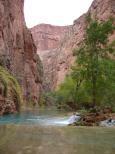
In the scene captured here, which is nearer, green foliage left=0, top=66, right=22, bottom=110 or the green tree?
the green tree

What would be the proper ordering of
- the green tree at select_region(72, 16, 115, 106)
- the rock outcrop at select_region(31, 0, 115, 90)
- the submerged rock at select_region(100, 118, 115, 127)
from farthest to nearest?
the rock outcrop at select_region(31, 0, 115, 90) < the green tree at select_region(72, 16, 115, 106) < the submerged rock at select_region(100, 118, 115, 127)

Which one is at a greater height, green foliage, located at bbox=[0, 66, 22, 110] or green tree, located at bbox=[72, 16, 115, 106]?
green tree, located at bbox=[72, 16, 115, 106]

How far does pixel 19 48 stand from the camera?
79.9 metres

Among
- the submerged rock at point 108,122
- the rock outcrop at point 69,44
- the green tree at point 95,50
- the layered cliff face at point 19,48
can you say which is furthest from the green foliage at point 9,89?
the rock outcrop at point 69,44

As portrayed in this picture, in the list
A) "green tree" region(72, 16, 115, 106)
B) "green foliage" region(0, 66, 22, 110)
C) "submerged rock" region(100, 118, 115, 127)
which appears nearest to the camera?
"submerged rock" region(100, 118, 115, 127)

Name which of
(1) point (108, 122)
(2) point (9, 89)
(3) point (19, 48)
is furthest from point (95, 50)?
(3) point (19, 48)

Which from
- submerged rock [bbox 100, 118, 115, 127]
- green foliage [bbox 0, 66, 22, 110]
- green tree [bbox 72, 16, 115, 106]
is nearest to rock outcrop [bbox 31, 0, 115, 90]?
green foliage [bbox 0, 66, 22, 110]

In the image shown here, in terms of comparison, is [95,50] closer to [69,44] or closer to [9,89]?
[9,89]

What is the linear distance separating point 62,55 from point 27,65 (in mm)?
52321

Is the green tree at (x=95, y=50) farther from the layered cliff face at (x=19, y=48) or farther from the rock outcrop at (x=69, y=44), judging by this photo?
the rock outcrop at (x=69, y=44)

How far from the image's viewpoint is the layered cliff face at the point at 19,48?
235 ft

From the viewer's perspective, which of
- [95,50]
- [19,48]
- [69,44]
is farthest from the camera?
[69,44]

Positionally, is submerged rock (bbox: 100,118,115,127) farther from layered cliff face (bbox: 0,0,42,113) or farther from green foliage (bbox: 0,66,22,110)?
layered cliff face (bbox: 0,0,42,113)

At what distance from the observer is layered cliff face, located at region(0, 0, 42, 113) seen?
235 feet
